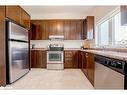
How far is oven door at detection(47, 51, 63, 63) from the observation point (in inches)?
271

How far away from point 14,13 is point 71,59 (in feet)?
11.7

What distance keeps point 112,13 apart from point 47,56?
3621 millimetres

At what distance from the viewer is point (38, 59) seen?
23.3ft

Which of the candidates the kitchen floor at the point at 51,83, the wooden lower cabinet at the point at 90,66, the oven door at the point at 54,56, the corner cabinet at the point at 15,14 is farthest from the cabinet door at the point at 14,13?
the oven door at the point at 54,56

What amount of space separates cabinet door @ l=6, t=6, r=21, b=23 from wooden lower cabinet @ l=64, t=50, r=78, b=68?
3032 mm

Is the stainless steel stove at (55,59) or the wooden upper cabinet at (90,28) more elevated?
the wooden upper cabinet at (90,28)

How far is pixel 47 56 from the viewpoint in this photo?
273 inches

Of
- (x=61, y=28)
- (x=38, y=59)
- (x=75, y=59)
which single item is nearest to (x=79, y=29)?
(x=61, y=28)

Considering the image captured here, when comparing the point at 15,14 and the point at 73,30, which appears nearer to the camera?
the point at 15,14

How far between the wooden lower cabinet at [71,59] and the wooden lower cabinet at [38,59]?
952 mm

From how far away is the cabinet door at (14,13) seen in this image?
3846 mm

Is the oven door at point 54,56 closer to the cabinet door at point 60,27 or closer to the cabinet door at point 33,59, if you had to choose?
the cabinet door at point 33,59

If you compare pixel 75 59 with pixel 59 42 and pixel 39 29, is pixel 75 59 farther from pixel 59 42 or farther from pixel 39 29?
pixel 39 29
